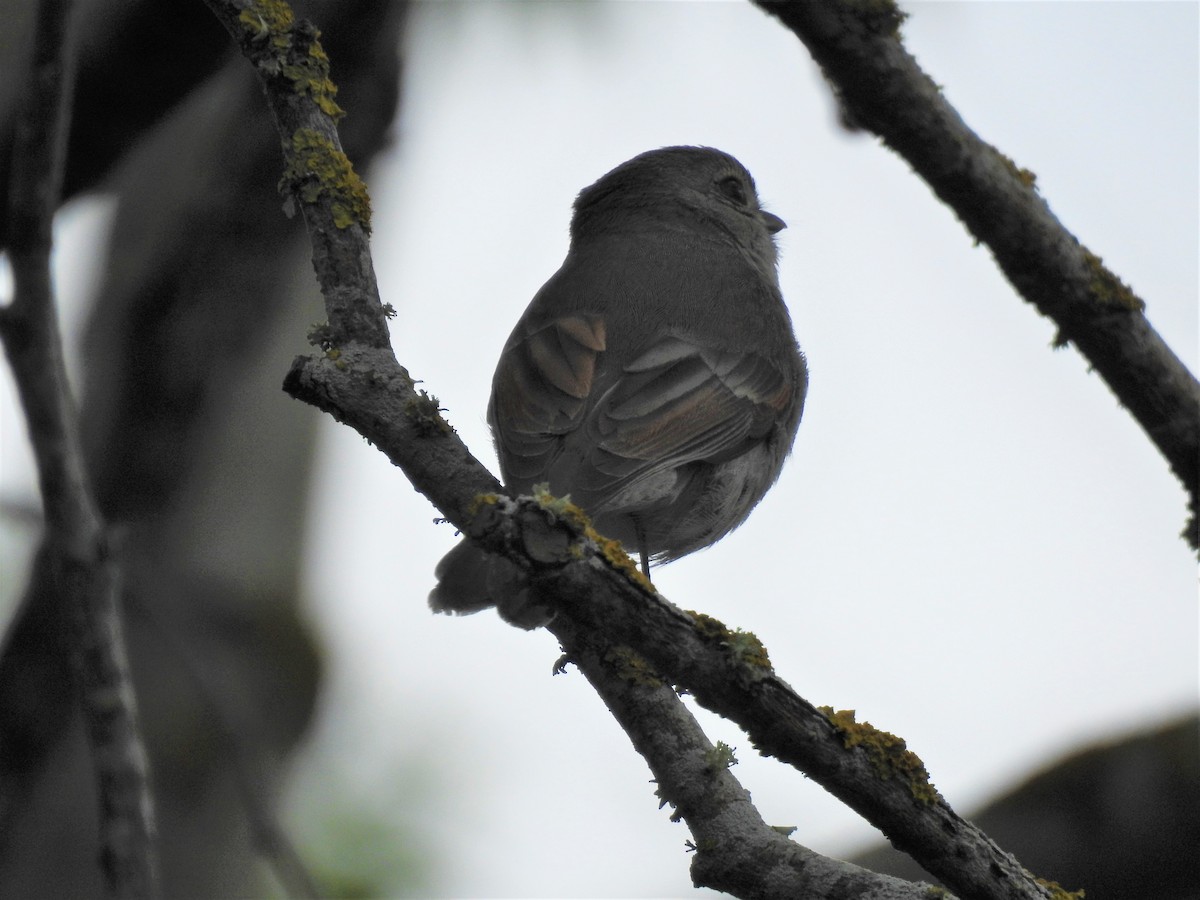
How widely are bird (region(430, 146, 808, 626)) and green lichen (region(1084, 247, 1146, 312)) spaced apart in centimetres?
210

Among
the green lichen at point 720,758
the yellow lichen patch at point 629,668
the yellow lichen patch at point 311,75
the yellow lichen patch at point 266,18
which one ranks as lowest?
the green lichen at point 720,758

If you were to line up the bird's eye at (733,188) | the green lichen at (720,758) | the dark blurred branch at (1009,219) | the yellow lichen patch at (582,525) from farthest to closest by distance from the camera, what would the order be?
the bird's eye at (733,188) → the green lichen at (720,758) → the yellow lichen patch at (582,525) → the dark blurred branch at (1009,219)

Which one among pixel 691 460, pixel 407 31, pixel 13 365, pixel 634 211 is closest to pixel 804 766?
pixel 691 460

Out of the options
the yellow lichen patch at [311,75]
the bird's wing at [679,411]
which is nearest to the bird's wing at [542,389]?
the bird's wing at [679,411]

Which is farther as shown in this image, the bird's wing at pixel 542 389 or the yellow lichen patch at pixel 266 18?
the bird's wing at pixel 542 389

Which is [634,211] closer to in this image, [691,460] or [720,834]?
[691,460]

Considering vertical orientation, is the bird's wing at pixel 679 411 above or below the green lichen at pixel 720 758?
above

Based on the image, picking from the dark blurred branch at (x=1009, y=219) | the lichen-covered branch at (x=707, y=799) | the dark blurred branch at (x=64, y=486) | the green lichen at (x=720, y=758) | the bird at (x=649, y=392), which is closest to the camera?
the dark blurred branch at (x=1009, y=219)

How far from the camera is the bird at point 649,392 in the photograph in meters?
4.46

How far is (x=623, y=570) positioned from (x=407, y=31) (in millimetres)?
5015

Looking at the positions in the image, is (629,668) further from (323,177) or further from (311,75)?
(311,75)

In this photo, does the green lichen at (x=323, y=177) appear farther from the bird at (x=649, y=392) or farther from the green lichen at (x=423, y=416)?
the bird at (x=649, y=392)

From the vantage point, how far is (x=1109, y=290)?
2.34 meters

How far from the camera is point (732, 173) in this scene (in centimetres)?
696
